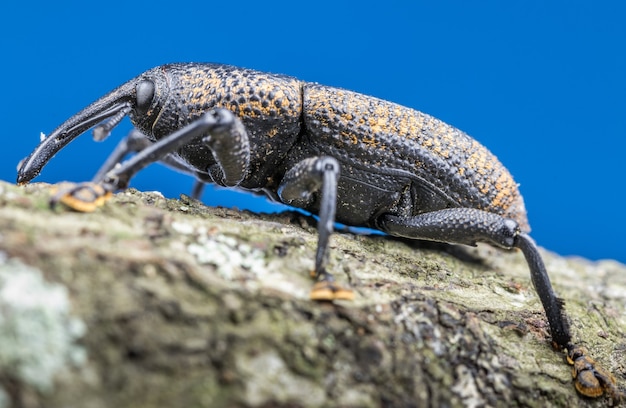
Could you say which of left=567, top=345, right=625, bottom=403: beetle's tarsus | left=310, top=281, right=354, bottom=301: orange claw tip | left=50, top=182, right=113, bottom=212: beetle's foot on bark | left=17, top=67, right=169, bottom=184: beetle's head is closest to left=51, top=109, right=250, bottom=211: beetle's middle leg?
left=50, top=182, right=113, bottom=212: beetle's foot on bark

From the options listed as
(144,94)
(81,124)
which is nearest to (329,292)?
(144,94)

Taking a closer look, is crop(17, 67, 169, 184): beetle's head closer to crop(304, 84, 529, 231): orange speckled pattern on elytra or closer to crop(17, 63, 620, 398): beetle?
crop(17, 63, 620, 398): beetle

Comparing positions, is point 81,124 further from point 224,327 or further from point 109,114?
point 224,327

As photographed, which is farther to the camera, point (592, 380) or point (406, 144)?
point (406, 144)

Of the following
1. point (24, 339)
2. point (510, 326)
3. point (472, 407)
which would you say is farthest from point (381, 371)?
point (24, 339)

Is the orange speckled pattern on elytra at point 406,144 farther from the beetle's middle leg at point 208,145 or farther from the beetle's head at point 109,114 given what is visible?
the beetle's head at point 109,114

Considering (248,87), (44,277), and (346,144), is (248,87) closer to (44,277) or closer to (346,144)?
(346,144)

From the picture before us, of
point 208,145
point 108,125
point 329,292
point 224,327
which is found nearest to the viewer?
point 224,327
